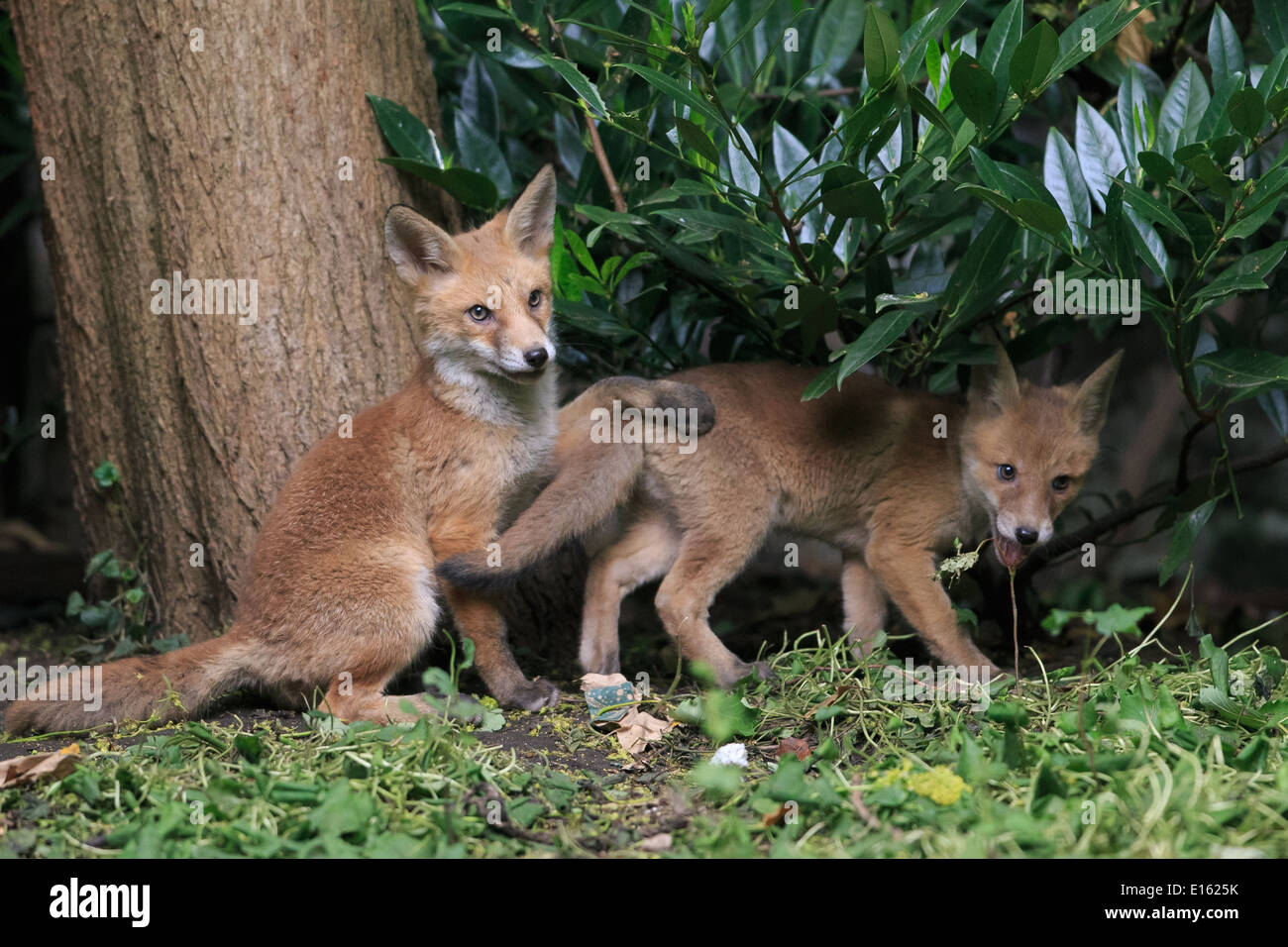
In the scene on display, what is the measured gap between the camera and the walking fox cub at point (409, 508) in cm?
417

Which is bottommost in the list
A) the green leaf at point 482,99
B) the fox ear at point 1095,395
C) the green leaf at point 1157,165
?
the fox ear at point 1095,395

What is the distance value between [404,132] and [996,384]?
9.66 ft

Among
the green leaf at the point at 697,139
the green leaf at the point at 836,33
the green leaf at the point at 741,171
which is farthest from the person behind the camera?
the green leaf at the point at 836,33

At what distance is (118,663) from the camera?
4137 millimetres

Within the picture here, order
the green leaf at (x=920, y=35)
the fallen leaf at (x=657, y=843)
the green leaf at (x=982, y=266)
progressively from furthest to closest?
1. the green leaf at (x=982, y=266)
2. the green leaf at (x=920, y=35)
3. the fallen leaf at (x=657, y=843)

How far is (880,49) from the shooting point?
3740 mm

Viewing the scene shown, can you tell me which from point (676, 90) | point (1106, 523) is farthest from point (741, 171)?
point (1106, 523)

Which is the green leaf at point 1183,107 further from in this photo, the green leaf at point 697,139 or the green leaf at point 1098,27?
the green leaf at point 697,139

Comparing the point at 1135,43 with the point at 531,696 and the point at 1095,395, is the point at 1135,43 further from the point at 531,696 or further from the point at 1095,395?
the point at 531,696

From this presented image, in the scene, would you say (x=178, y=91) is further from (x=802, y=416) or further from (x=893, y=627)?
(x=893, y=627)

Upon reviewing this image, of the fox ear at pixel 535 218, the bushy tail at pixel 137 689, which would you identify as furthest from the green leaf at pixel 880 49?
the bushy tail at pixel 137 689

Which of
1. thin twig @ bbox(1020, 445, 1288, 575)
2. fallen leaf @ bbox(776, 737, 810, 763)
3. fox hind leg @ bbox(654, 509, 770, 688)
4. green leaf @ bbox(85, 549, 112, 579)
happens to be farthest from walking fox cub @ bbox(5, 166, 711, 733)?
thin twig @ bbox(1020, 445, 1288, 575)

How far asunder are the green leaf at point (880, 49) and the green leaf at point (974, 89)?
210mm
